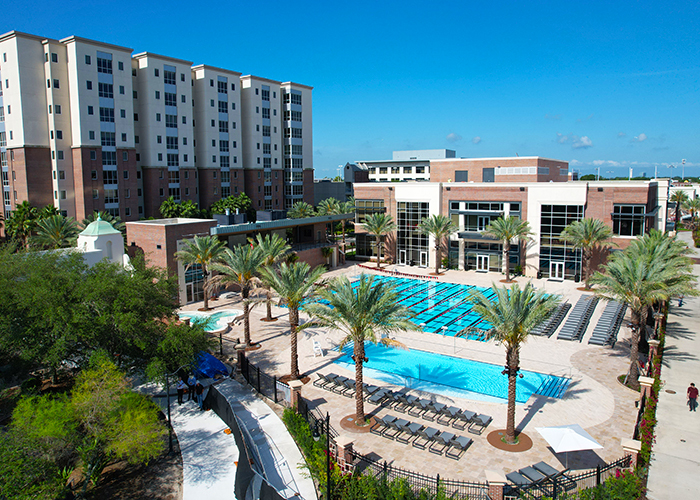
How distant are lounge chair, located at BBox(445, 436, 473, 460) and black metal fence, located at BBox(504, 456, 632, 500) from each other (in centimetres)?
272

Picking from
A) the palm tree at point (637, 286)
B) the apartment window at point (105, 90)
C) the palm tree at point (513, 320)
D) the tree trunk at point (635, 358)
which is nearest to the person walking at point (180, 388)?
the palm tree at point (513, 320)

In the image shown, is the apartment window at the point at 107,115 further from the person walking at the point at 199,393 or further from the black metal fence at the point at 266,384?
the person walking at the point at 199,393

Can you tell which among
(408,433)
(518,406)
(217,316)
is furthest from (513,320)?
(217,316)

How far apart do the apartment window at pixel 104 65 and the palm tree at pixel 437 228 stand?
40.3 m

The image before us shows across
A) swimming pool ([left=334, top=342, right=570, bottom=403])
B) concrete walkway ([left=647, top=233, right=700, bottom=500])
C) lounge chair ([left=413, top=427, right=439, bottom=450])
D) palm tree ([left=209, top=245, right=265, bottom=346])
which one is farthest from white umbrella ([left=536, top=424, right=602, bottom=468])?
palm tree ([left=209, top=245, right=265, bottom=346])

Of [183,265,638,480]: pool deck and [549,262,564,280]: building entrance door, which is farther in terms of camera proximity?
[549,262,564,280]: building entrance door

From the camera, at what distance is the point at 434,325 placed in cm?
3161

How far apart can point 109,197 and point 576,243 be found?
50.4 metres

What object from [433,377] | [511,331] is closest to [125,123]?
[433,377]

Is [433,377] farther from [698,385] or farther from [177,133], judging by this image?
[177,133]

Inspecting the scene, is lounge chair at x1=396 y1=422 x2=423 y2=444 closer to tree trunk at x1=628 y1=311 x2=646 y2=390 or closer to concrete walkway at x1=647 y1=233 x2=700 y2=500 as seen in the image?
concrete walkway at x1=647 y1=233 x2=700 y2=500

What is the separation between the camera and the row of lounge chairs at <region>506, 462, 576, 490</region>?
13.5m

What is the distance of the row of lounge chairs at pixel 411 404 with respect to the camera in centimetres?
1786

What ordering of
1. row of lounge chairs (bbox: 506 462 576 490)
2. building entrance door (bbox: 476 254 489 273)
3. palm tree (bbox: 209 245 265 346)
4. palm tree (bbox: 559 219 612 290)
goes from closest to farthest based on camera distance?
row of lounge chairs (bbox: 506 462 576 490) → palm tree (bbox: 209 245 265 346) → palm tree (bbox: 559 219 612 290) → building entrance door (bbox: 476 254 489 273)
